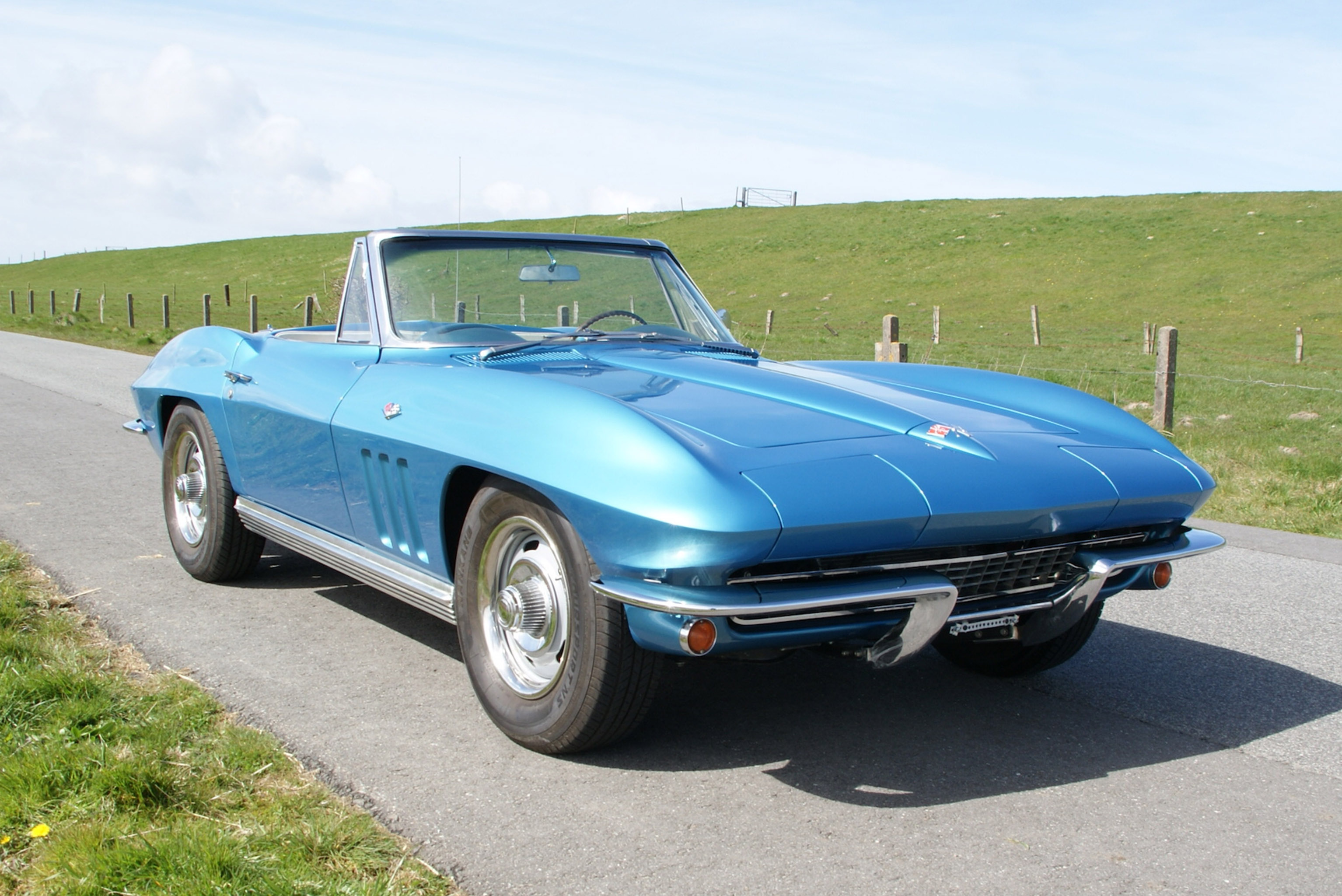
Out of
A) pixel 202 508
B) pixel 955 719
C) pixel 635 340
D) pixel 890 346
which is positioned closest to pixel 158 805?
pixel 955 719

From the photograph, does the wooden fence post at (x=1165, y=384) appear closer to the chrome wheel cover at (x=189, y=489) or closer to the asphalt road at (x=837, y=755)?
the asphalt road at (x=837, y=755)

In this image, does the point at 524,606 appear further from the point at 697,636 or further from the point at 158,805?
the point at 158,805

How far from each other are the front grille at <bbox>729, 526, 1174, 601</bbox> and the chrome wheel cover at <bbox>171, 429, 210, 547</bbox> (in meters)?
3.02

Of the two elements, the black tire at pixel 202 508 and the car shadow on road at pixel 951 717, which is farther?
the black tire at pixel 202 508

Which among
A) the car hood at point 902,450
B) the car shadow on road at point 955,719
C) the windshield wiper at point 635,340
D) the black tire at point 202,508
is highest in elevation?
the windshield wiper at point 635,340

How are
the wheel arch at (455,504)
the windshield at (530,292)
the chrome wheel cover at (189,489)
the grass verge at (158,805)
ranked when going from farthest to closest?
the chrome wheel cover at (189,489) < the windshield at (530,292) < the wheel arch at (455,504) < the grass verge at (158,805)

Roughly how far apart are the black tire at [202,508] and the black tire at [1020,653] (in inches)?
109

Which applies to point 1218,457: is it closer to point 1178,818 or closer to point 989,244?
point 1178,818

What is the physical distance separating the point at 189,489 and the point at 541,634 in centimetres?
253

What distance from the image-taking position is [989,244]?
52.6m

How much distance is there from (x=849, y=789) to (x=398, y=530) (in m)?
1.55

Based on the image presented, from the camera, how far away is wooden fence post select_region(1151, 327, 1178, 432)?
10.2 m

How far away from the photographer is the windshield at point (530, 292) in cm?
415

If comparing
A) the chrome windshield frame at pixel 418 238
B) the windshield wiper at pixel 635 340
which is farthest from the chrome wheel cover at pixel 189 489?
the windshield wiper at pixel 635 340
